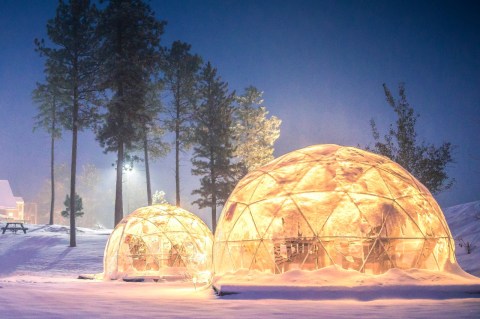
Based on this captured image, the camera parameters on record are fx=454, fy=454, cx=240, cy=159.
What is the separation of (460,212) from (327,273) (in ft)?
52.9

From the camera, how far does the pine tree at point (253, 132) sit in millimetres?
41719

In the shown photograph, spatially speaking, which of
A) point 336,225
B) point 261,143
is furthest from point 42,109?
point 336,225

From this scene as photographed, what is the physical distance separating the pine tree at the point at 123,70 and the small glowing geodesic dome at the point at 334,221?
52.6ft

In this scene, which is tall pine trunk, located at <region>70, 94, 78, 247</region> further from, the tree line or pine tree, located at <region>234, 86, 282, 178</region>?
pine tree, located at <region>234, 86, 282, 178</region>

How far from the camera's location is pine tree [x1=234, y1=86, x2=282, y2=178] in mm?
41719

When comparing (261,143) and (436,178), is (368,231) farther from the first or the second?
(261,143)

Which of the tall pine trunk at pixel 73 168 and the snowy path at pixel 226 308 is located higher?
the tall pine trunk at pixel 73 168

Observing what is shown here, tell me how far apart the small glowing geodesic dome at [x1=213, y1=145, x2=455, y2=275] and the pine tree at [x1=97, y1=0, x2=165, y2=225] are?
1603cm

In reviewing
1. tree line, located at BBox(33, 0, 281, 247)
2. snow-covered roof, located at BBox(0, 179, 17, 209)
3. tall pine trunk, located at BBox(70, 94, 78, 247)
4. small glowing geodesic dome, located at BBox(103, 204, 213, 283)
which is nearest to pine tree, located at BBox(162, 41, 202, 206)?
tree line, located at BBox(33, 0, 281, 247)

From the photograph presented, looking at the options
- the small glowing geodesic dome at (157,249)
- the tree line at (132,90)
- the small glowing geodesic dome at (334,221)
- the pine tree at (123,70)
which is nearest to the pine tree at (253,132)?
the tree line at (132,90)

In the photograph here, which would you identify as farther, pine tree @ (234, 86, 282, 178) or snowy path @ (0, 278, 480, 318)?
pine tree @ (234, 86, 282, 178)

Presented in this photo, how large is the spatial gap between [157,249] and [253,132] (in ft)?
87.4

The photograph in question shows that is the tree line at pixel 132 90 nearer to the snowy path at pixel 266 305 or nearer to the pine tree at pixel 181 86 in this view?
the pine tree at pixel 181 86

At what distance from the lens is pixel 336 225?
32.3 feet
